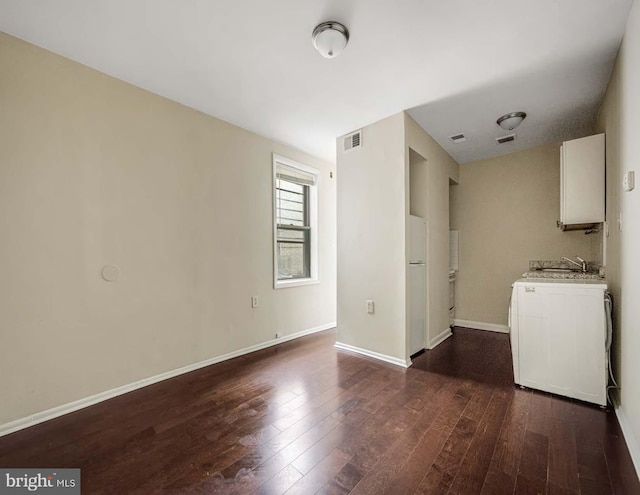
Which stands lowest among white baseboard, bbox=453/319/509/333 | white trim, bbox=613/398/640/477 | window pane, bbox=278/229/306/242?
white baseboard, bbox=453/319/509/333

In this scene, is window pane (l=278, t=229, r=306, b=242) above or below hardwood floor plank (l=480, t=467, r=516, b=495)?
above

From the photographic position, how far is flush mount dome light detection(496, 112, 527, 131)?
119 inches

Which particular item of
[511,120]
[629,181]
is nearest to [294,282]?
[511,120]

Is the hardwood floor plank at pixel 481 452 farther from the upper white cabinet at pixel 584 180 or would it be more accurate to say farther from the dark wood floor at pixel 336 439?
the upper white cabinet at pixel 584 180

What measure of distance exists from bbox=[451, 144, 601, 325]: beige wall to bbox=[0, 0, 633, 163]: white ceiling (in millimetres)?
1016

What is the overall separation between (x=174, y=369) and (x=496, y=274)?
4402 millimetres

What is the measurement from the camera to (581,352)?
2.17 meters

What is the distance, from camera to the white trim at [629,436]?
1.53 metres

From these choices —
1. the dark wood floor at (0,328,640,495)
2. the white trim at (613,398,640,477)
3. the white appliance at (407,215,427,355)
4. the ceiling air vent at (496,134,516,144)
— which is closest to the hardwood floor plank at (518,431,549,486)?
the dark wood floor at (0,328,640,495)

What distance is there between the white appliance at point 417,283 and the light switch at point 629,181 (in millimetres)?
1630

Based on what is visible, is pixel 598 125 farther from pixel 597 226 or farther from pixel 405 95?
pixel 405 95

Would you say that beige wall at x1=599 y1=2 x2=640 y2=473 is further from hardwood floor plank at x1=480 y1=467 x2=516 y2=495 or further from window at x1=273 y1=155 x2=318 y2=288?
window at x1=273 y1=155 x2=318 y2=288

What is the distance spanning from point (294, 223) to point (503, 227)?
3107 millimetres

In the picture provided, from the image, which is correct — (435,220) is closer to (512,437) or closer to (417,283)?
(417,283)
